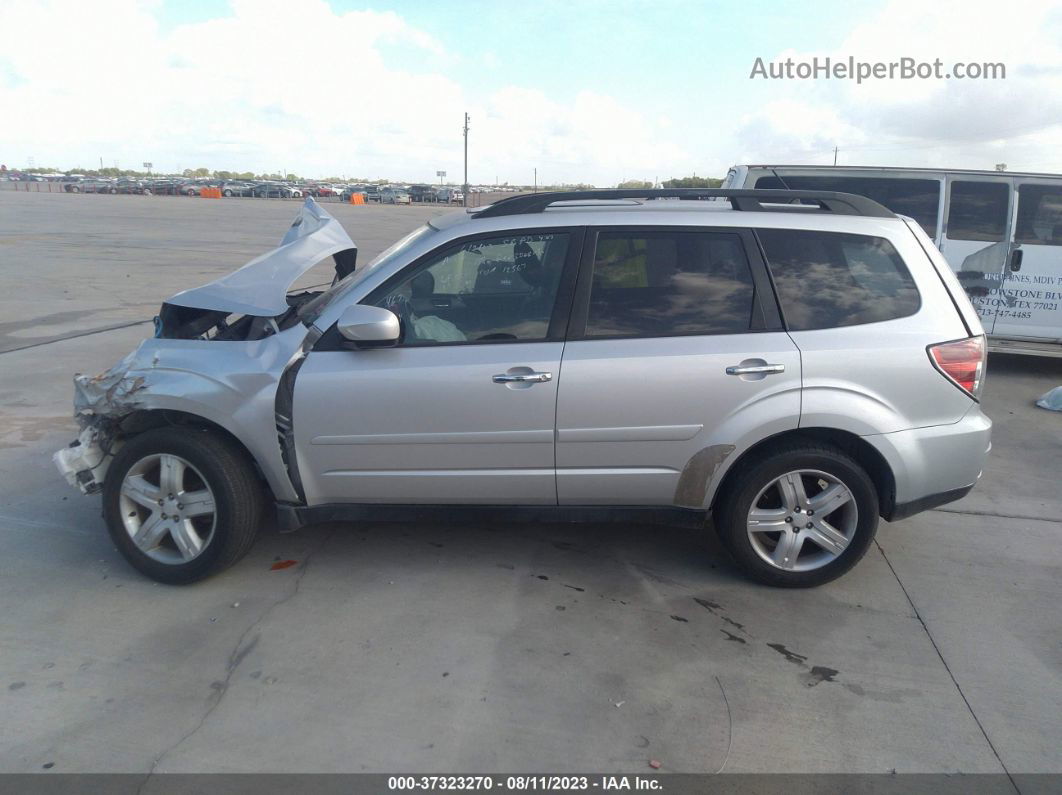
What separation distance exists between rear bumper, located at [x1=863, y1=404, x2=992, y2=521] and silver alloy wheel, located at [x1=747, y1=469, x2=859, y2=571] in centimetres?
24

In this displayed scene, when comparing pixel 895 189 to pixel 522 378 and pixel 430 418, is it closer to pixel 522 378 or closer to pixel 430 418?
pixel 522 378

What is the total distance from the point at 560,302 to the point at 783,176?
5533mm

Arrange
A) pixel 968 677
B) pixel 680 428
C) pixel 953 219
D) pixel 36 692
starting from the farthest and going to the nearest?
1. pixel 953 219
2. pixel 680 428
3. pixel 968 677
4. pixel 36 692

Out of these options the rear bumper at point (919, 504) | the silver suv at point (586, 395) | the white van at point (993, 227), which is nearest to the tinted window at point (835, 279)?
the silver suv at point (586, 395)

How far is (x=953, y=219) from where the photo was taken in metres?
8.18

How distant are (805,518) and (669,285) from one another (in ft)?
4.30

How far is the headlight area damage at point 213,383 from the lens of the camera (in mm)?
3771

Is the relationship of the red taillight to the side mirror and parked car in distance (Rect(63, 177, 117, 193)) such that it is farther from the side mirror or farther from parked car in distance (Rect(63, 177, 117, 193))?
parked car in distance (Rect(63, 177, 117, 193))

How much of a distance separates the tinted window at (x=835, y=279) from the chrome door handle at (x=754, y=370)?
0.25m

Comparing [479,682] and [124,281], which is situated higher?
[124,281]

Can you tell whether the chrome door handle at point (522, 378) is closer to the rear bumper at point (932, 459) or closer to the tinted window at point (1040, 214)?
the rear bumper at point (932, 459)

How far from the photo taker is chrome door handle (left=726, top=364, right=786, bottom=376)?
12.1 feet
